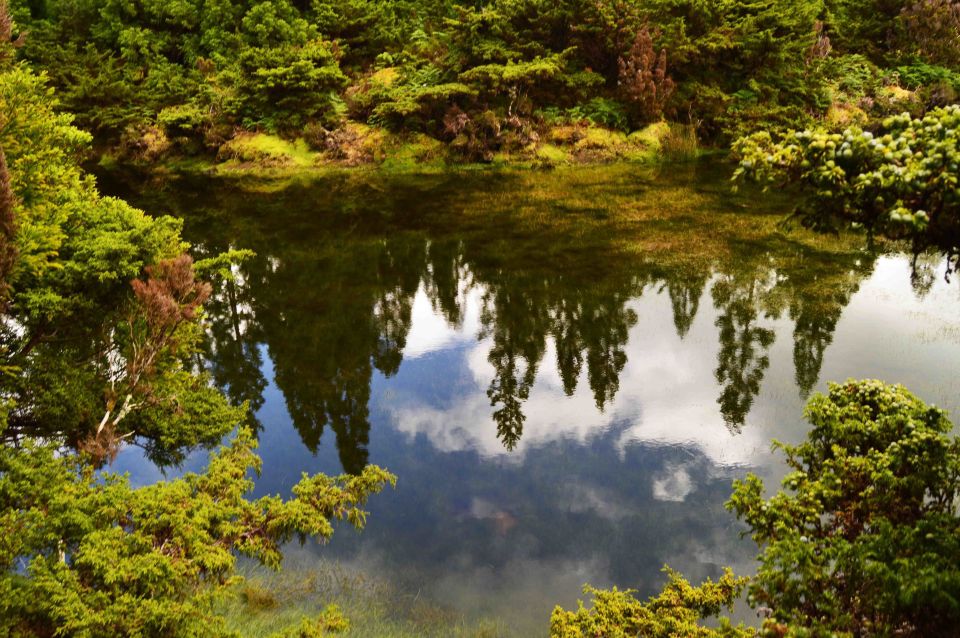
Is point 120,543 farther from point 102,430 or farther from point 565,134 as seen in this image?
point 565,134

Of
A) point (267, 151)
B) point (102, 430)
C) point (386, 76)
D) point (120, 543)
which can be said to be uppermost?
point (386, 76)

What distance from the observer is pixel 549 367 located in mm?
16672

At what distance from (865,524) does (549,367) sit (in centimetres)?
957

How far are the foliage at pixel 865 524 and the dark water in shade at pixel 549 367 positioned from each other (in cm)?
344

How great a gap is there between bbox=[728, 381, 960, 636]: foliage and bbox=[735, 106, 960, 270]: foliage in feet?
8.85

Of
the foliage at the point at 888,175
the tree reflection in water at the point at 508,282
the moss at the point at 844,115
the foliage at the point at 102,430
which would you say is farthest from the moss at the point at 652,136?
the foliage at the point at 888,175

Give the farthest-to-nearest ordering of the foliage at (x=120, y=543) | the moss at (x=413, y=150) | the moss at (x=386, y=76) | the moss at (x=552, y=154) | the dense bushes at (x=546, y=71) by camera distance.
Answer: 1. the moss at (x=386, y=76)
2. the moss at (x=413, y=150)
3. the dense bushes at (x=546, y=71)
4. the moss at (x=552, y=154)
5. the foliage at (x=120, y=543)

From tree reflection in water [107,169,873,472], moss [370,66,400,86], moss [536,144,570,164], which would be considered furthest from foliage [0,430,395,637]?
moss [370,66,400,86]

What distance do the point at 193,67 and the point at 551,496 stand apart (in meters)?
53.9

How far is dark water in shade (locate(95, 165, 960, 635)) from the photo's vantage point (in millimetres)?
11000

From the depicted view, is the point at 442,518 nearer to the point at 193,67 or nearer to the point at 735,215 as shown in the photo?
the point at 735,215

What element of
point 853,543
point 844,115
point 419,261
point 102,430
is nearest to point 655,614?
point 853,543

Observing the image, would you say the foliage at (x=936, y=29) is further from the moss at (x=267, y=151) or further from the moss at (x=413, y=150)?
the moss at (x=267, y=151)

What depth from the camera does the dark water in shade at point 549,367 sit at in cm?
1100
